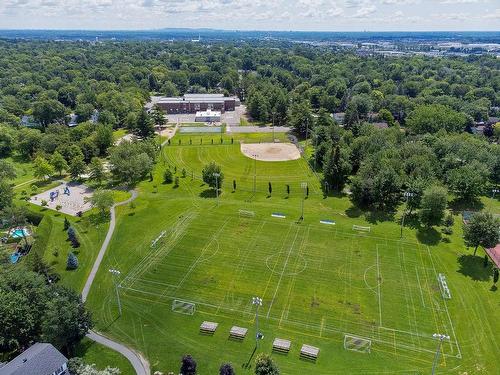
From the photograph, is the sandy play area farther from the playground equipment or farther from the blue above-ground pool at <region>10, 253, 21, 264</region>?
the blue above-ground pool at <region>10, 253, 21, 264</region>

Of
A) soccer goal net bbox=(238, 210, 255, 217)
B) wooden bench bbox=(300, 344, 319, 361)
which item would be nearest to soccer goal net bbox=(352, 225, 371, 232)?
soccer goal net bbox=(238, 210, 255, 217)

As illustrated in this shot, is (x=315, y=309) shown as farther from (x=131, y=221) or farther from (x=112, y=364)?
(x=131, y=221)

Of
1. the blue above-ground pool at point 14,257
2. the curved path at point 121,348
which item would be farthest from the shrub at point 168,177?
the curved path at point 121,348

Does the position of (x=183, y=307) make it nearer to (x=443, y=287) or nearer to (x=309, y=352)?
(x=309, y=352)

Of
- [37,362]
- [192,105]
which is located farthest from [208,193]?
[192,105]

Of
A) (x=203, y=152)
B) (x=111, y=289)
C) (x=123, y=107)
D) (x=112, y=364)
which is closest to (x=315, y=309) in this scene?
(x=112, y=364)

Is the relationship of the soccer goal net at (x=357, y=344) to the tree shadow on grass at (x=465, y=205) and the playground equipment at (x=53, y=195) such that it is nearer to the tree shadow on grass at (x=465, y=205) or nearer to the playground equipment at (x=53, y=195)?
the tree shadow on grass at (x=465, y=205)

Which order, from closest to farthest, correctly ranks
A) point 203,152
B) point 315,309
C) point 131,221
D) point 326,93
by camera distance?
point 315,309 < point 131,221 < point 203,152 < point 326,93
